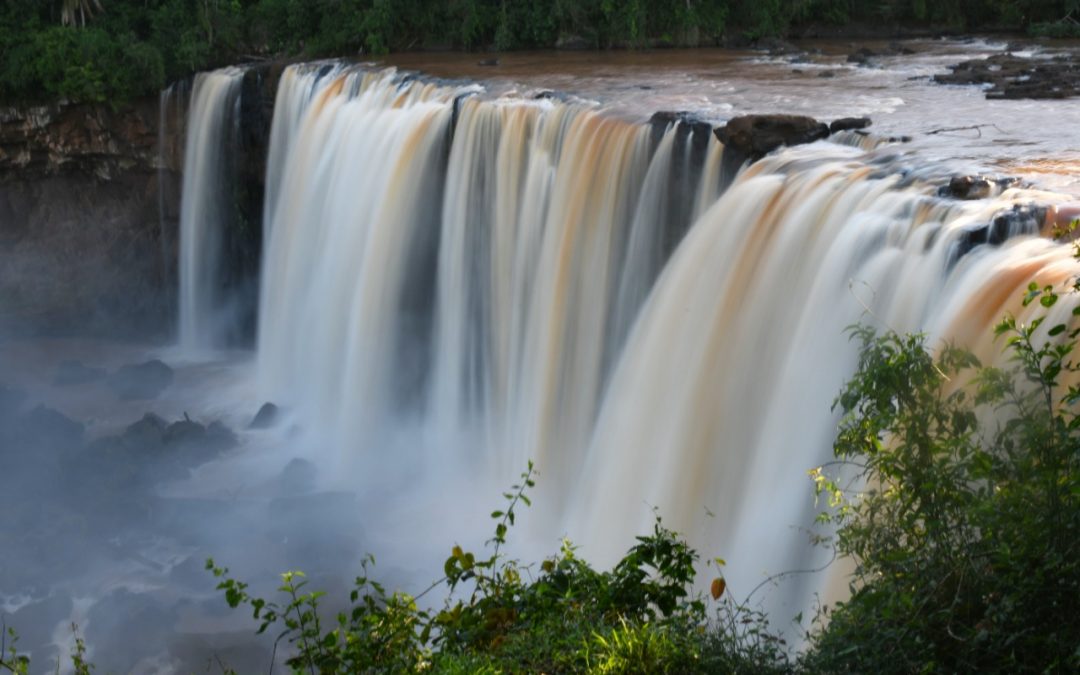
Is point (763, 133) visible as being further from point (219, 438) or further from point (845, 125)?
point (219, 438)

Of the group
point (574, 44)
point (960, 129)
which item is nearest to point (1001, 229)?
point (960, 129)

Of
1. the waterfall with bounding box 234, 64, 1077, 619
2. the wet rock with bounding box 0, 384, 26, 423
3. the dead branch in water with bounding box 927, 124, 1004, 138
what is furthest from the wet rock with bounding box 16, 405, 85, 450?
the dead branch in water with bounding box 927, 124, 1004, 138

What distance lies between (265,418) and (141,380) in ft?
9.49

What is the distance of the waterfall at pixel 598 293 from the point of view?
896 centimetres

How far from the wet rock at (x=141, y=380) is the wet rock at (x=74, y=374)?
0.33m

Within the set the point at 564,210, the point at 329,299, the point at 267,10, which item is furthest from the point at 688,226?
the point at 267,10

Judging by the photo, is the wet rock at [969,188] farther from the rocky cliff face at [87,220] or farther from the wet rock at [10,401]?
the rocky cliff face at [87,220]

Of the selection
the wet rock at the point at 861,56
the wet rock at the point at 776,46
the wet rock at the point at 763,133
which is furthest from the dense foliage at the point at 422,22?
the wet rock at the point at 763,133

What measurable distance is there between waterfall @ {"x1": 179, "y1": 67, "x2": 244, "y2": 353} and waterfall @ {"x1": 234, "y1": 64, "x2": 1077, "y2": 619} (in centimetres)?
22

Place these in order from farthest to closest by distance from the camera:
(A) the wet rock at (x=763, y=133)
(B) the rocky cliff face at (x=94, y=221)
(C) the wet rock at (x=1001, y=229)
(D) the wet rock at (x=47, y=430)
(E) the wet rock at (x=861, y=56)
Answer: (B) the rocky cliff face at (x=94, y=221) → (E) the wet rock at (x=861, y=56) → (D) the wet rock at (x=47, y=430) → (A) the wet rock at (x=763, y=133) → (C) the wet rock at (x=1001, y=229)

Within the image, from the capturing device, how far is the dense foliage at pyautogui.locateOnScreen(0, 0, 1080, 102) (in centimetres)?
2258

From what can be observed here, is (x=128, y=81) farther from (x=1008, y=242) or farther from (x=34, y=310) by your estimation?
(x=1008, y=242)

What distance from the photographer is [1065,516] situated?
5184mm

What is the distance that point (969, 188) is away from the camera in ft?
31.6
